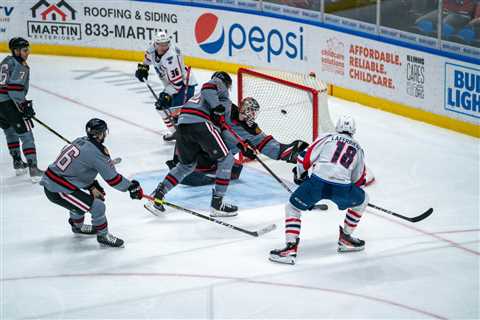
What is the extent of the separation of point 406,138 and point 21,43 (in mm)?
3946

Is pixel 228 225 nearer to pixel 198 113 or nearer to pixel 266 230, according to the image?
pixel 266 230

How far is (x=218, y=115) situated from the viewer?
762cm

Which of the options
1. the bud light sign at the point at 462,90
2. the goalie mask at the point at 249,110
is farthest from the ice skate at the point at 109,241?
the bud light sign at the point at 462,90

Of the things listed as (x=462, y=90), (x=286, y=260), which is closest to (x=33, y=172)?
(x=286, y=260)

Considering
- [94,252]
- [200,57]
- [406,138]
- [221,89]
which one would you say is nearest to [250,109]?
[221,89]

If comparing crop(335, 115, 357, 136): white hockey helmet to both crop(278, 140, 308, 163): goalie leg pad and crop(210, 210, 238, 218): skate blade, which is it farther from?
crop(210, 210, 238, 218): skate blade

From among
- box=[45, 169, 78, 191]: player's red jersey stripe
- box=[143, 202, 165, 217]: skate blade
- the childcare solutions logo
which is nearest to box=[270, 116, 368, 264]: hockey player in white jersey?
box=[143, 202, 165, 217]: skate blade

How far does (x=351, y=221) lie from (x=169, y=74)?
10.9 ft

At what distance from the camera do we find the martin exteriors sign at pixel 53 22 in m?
13.4

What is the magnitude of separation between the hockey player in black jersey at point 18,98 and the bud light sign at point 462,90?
4171 mm

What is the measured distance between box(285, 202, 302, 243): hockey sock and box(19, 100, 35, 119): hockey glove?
286 cm

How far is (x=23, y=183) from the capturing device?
8672mm

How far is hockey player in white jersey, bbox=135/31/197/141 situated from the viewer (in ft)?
31.1

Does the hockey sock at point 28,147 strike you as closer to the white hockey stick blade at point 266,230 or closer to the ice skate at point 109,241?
the ice skate at point 109,241
